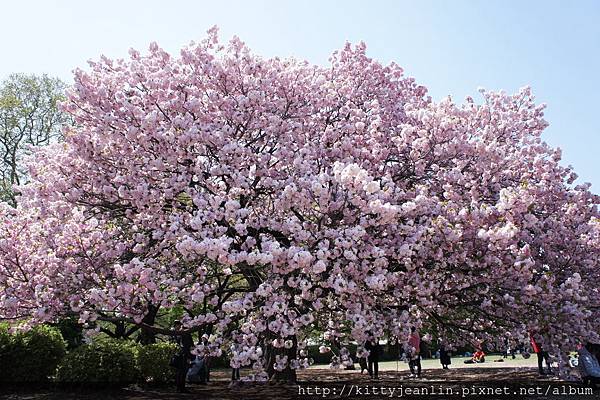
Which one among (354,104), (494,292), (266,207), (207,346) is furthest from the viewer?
(354,104)

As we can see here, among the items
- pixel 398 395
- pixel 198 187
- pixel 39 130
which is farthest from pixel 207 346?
pixel 39 130

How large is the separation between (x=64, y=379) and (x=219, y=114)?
884 cm

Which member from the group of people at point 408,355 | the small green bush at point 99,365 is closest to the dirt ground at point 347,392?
the small green bush at point 99,365

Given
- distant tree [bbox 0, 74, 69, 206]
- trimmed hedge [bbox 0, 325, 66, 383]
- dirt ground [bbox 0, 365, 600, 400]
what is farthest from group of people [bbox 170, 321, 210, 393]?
distant tree [bbox 0, 74, 69, 206]

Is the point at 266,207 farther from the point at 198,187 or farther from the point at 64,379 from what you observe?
the point at 64,379

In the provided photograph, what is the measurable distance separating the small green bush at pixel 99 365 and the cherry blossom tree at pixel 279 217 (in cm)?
365

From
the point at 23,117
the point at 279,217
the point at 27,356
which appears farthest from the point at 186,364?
the point at 23,117

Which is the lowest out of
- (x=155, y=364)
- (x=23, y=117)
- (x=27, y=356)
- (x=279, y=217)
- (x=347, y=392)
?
(x=347, y=392)

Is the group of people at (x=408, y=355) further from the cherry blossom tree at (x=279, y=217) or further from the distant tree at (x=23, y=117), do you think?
the distant tree at (x=23, y=117)

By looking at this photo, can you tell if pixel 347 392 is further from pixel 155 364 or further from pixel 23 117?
pixel 23 117

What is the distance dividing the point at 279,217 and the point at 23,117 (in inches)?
1048

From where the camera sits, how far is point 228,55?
1158cm

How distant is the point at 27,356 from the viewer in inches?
553

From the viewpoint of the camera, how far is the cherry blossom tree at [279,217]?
9.09 m
